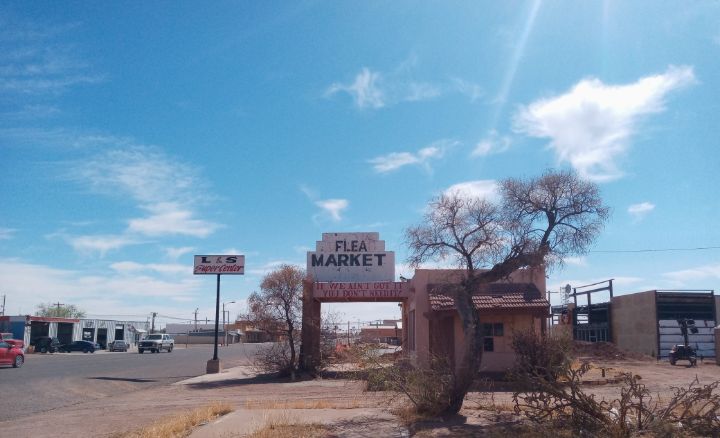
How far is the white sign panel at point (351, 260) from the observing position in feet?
95.9

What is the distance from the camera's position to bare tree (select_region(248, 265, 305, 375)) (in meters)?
25.7

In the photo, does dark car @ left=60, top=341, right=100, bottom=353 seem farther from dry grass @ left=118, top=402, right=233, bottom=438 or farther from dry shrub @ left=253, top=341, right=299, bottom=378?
dry grass @ left=118, top=402, right=233, bottom=438

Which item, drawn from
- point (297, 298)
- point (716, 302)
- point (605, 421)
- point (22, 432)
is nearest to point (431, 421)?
point (605, 421)

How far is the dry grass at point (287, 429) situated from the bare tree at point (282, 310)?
1306 centimetres

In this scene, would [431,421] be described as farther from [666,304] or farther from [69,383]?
[666,304]

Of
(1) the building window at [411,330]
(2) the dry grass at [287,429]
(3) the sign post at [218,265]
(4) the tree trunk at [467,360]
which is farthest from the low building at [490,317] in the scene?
(2) the dry grass at [287,429]

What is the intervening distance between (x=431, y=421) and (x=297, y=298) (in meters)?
14.1

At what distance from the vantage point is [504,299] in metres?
24.4

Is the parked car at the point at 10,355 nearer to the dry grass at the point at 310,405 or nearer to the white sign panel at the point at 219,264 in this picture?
the white sign panel at the point at 219,264

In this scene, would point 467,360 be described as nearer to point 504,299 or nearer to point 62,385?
point 504,299

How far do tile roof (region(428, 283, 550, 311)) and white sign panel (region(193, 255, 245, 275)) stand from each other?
1008 cm

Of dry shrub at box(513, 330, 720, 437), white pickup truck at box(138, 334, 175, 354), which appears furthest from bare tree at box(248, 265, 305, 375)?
white pickup truck at box(138, 334, 175, 354)

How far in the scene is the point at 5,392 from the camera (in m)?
21.3

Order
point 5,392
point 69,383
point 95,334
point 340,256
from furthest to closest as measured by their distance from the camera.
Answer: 1. point 95,334
2. point 340,256
3. point 69,383
4. point 5,392
